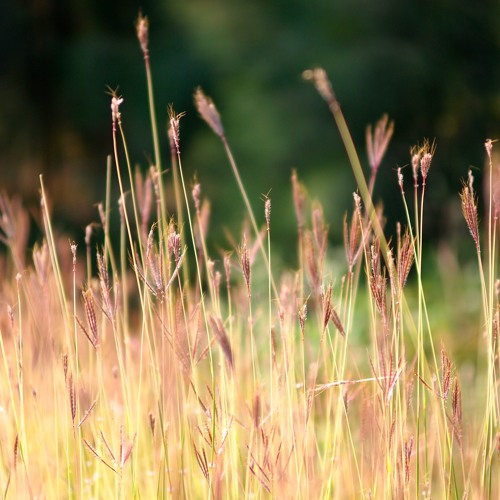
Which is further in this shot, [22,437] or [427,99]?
[427,99]

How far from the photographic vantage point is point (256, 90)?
5109 millimetres

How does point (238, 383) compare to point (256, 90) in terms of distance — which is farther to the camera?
point (256, 90)

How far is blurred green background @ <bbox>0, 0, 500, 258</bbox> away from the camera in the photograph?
464 centimetres

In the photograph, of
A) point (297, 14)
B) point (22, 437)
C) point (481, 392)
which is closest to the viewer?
point (22, 437)

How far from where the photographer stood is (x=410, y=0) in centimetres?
470

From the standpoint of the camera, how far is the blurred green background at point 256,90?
464cm

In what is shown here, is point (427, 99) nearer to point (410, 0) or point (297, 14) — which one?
point (410, 0)

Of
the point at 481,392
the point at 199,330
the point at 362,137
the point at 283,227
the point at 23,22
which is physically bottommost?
the point at 481,392

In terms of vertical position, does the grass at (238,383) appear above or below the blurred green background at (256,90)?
below

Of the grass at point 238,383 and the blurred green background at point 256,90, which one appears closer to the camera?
the grass at point 238,383

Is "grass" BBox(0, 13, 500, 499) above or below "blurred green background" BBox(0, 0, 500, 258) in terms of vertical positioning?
below

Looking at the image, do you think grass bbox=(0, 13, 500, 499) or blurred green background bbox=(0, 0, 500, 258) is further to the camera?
blurred green background bbox=(0, 0, 500, 258)

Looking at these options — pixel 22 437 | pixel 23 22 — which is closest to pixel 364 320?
pixel 22 437

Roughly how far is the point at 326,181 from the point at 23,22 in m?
2.20
